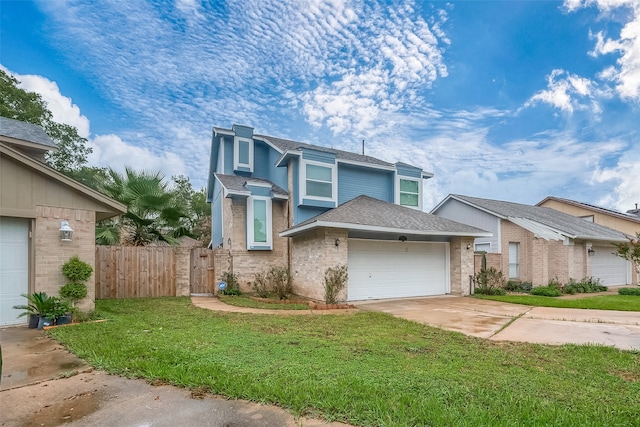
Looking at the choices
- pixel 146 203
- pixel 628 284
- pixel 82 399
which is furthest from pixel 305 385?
pixel 628 284

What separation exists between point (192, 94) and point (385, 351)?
13.8m

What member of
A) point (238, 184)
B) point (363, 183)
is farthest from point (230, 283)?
point (363, 183)

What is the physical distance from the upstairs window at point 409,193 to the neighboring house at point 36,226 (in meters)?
11.6

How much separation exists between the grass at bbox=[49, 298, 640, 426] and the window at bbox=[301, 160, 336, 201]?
6748 mm

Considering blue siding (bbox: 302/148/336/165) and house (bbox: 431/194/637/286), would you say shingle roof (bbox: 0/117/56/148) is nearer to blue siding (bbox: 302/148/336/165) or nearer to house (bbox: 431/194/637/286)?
blue siding (bbox: 302/148/336/165)

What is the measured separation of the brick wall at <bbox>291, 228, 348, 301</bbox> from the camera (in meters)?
10.3

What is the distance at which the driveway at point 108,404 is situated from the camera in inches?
118

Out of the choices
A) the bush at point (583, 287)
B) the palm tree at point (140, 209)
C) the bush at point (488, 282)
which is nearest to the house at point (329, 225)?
the bush at point (488, 282)

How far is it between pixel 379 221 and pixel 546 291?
7.97 meters

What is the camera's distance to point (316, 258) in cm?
1095

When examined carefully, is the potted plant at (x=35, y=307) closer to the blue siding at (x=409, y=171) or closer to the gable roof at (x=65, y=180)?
the gable roof at (x=65, y=180)

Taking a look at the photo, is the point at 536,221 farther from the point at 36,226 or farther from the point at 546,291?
the point at 36,226

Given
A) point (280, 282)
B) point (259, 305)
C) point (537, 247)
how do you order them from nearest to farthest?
1. point (259, 305)
2. point (280, 282)
3. point (537, 247)

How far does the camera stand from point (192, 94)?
14.6 m
